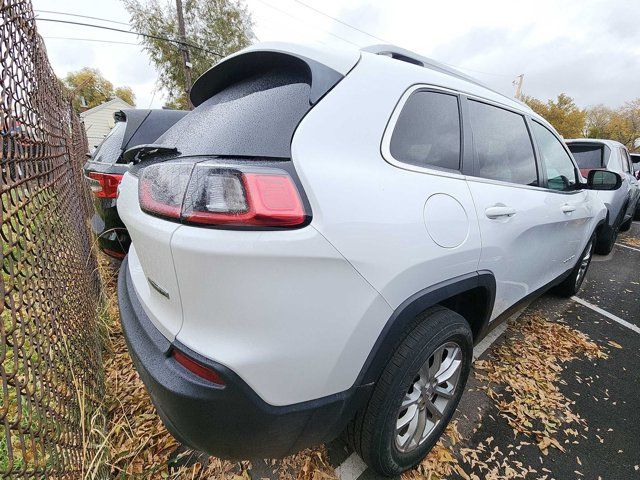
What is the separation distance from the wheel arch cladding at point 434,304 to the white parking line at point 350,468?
0.74 metres

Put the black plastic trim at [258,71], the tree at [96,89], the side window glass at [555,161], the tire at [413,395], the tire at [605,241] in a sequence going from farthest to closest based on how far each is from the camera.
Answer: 1. the tree at [96,89]
2. the tire at [605,241]
3. the side window glass at [555,161]
4. the tire at [413,395]
5. the black plastic trim at [258,71]

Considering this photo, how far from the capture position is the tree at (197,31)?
824 inches

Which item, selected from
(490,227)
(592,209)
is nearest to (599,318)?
(592,209)

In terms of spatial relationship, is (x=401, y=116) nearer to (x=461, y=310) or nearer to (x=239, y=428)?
(x=461, y=310)

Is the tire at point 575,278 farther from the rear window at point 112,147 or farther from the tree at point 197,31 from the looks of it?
the tree at point 197,31

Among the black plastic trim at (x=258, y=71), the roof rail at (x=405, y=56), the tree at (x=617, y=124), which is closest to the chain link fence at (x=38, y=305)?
the black plastic trim at (x=258, y=71)

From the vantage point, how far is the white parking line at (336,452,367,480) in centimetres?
167

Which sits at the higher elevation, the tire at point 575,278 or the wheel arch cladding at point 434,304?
the wheel arch cladding at point 434,304

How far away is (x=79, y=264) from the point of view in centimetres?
236

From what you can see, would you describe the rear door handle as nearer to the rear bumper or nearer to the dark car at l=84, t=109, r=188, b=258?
the rear bumper

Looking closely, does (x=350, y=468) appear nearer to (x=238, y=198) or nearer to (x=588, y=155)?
(x=238, y=198)

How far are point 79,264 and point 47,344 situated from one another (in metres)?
1.17

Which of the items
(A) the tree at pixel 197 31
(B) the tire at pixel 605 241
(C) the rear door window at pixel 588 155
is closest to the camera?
(B) the tire at pixel 605 241

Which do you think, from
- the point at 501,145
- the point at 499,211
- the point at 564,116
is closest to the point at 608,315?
the point at 501,145
